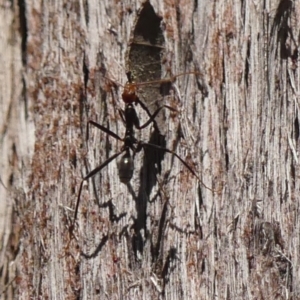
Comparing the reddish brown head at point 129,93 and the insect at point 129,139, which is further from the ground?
the reddish brown head at point 129,93

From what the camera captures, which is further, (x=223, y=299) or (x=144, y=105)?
(x=144, y=105)

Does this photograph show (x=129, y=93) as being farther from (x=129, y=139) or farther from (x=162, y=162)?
(x=162, y=162)

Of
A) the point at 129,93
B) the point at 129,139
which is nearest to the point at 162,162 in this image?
the point at 129,139

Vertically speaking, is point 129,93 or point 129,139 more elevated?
point 129,93

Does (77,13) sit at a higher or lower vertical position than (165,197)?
higher

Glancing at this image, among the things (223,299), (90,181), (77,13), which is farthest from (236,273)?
(77,13)

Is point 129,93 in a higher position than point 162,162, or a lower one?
higher

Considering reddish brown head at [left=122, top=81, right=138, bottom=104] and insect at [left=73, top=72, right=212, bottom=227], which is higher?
reddish brown head at [left=122, top=81, right=138, bottom=104]

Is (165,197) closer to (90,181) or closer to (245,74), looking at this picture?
(90,181)
